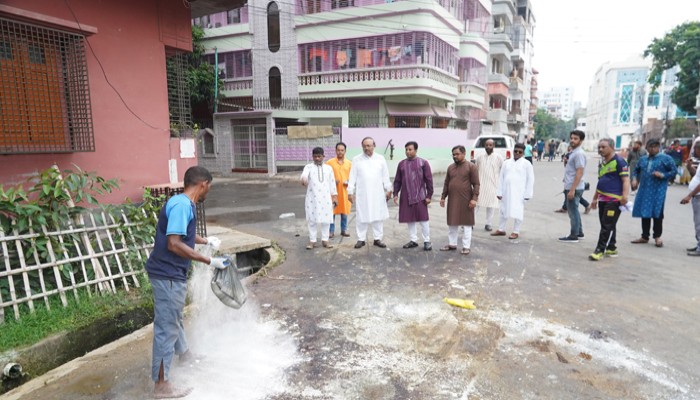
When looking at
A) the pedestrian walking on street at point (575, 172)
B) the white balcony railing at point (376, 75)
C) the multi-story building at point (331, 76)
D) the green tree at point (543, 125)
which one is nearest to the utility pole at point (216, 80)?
the multi-story building at point (331, 76)

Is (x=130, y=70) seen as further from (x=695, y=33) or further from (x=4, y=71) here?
(x=695, y=33)

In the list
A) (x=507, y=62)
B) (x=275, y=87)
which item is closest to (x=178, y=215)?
(x=275, y=87)

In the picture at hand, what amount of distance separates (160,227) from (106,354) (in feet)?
4.87

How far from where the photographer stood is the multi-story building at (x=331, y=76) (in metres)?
18.8

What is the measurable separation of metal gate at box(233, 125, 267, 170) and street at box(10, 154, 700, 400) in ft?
41.9

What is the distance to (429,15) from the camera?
20.0m

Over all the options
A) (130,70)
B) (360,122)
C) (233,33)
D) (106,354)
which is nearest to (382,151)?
(360,122)

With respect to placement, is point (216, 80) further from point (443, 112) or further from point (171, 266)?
point (171, 266)

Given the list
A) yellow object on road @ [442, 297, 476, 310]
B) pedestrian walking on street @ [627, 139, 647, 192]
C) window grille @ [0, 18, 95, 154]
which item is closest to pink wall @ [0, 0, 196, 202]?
window grille @ [0, 18, 95, 154]

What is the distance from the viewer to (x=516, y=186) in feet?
24.2

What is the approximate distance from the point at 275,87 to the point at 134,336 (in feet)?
70.3

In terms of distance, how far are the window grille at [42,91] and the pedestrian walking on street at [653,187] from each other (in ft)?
26.8

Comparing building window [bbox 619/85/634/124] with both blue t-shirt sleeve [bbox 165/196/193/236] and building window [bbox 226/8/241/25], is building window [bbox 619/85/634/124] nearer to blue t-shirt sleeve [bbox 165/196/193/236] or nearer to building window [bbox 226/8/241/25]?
building window [bbox 226/8/241/25]

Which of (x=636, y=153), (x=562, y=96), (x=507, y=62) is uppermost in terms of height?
(x=562, y=96)
